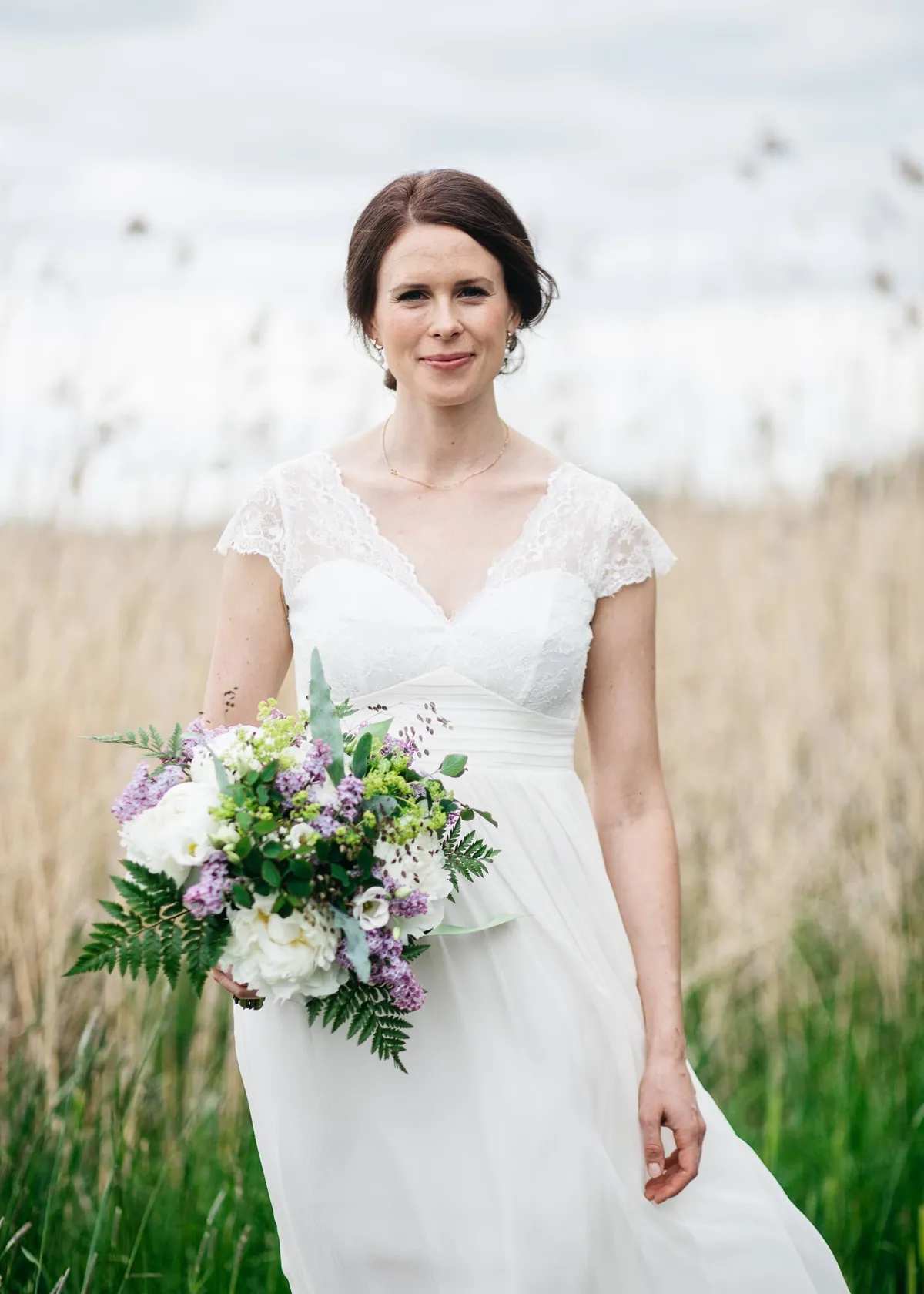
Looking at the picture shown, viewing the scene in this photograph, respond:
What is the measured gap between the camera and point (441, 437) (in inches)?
92.8

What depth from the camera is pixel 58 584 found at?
3906mm

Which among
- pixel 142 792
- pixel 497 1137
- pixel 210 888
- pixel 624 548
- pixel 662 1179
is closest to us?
pixel 210 888

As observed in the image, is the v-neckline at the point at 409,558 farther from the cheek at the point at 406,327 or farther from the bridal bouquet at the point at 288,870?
the bridal bouquet at the point at 288,870

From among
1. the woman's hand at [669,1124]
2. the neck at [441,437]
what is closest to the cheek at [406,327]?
the neck at [441,437]

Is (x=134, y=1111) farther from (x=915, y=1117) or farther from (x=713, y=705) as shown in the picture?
(x=713, y=705)

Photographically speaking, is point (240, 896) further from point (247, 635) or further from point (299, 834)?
point (247, 635)

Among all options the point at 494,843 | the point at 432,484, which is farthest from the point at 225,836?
the point at 432,484

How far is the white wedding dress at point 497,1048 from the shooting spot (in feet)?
6.48

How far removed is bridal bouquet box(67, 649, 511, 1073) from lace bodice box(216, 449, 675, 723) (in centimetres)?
44

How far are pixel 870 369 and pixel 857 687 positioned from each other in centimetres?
122

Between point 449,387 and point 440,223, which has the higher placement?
point 440,223

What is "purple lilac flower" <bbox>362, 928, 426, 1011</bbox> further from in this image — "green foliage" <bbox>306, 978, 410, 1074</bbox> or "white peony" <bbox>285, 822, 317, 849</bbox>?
"white peony" <bbox>285, 822, 317, 849</bbox>

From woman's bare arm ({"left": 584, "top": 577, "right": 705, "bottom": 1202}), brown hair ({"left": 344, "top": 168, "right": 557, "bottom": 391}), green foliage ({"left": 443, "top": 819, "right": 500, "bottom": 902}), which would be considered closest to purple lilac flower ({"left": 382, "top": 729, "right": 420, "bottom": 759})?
green foliage ({"left": 443, "top": 819, "right": 500, "bottom": 902})

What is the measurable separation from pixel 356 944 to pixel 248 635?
0.80m
